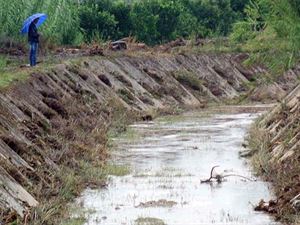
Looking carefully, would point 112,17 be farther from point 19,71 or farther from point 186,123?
point 19,71

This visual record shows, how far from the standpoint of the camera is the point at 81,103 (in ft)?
104

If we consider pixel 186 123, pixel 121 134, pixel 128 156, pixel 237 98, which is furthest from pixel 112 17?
pixel 128 156

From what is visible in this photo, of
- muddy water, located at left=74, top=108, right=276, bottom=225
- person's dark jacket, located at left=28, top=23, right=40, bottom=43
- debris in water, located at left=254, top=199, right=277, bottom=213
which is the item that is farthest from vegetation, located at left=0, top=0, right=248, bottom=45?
debris in water, located at left=254, top=199, right=277, bottom=213

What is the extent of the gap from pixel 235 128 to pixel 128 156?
28.9 ft

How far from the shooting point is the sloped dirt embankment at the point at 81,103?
17.8m

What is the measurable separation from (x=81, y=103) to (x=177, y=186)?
40.0 feet

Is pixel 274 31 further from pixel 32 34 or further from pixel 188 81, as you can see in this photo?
pixel 188 81

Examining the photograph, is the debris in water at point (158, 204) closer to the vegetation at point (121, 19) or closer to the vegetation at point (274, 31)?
the vegetation at point (274, 31)

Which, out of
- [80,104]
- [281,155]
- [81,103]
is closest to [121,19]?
[81,103]

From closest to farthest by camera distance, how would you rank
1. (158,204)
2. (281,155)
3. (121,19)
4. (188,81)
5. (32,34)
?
1. (158,204)
2. (281,155)
3. (32,34)
4. (188,81)
5. (121,19)

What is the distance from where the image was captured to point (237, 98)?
4788 centimetres

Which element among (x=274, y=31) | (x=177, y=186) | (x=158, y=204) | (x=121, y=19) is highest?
(x=274, y=31)

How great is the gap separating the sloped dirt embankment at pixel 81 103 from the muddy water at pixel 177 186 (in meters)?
1.10

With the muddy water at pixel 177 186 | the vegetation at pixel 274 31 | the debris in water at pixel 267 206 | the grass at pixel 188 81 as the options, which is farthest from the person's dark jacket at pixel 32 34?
the debris in water at pixel 267 206
